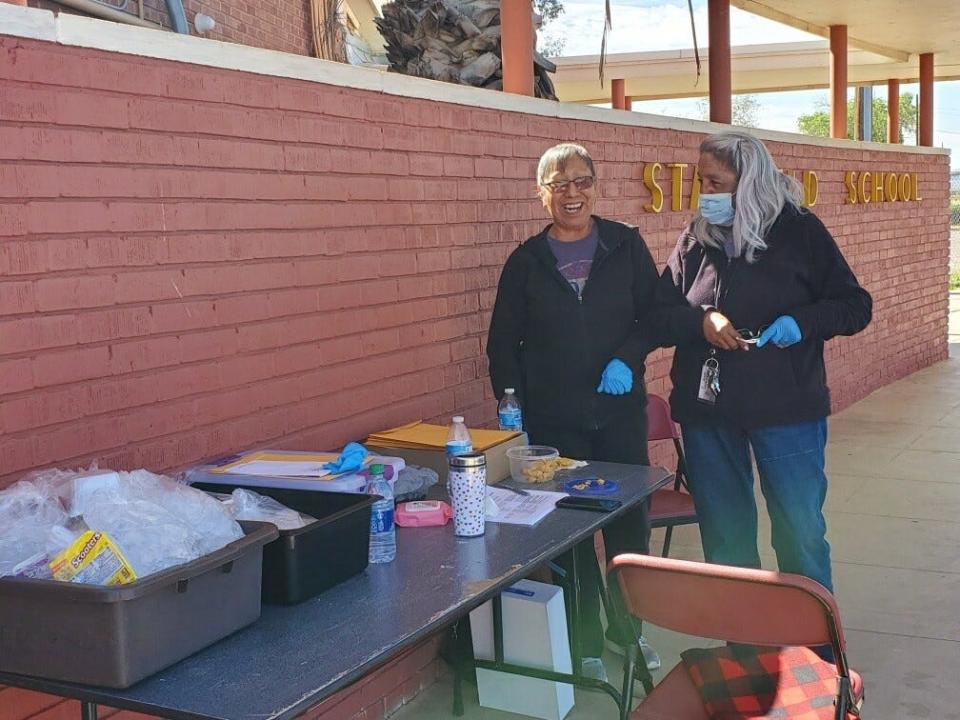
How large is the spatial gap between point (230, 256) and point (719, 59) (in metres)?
6.29

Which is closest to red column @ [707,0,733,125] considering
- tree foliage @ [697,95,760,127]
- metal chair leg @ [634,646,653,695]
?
metal chair leg @ [634,646,653,695]

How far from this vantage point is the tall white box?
12.4 feet

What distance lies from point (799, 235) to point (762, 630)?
5.13 ft

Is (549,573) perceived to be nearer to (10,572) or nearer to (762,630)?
(762,630)

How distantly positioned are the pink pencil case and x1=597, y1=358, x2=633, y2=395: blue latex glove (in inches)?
42.0

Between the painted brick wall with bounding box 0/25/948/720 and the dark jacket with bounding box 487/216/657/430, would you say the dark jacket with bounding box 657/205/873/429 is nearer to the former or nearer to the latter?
the dark jacket with bounding box 487/216/657/430

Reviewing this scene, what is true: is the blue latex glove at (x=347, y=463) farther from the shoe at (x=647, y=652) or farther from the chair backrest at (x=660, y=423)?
the chair backrest at (x=660, y=423)

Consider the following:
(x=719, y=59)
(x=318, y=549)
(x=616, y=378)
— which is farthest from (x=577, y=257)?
(x=719, y=59)

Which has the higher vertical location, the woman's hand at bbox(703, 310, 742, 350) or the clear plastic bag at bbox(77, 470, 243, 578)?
the woman's hand at bbox(703, 310, 742, 350)

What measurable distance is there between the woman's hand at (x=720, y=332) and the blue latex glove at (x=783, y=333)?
89 millimetres

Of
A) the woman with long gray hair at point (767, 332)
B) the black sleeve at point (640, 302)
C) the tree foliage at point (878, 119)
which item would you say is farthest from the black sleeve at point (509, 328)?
the tree foliage at point (878, 119)

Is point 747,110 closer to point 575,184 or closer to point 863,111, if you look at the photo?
point 863,111

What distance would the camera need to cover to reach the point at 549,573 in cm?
449

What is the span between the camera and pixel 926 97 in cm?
1296
